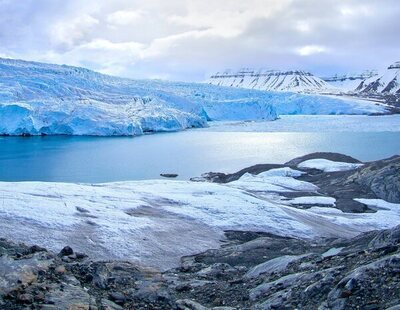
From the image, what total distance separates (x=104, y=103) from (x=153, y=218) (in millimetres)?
52288

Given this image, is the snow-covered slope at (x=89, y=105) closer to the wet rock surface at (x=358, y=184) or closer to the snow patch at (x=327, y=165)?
the snow patch at (x=327, y=165)

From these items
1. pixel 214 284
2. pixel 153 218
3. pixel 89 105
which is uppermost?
pixel 89 105

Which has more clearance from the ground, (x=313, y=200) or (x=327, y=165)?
(x=327, y=165)

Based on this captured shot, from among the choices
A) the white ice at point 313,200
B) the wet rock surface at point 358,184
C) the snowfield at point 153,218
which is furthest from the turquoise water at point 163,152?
the snowfield at point 153,218

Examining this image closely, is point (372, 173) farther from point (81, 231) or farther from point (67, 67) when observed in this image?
point (67, 67)

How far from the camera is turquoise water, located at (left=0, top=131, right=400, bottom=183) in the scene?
3812 centimetres

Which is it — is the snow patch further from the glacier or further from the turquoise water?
the glacier

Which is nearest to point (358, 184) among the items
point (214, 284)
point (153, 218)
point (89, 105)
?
point (153, 218)

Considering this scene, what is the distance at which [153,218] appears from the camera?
56.5 feet

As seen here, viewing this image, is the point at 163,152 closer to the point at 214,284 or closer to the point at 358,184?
the point at 358,184

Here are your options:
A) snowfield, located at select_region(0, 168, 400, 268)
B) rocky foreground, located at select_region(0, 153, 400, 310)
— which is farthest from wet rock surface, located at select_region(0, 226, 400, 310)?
snowfield, located at select_region(0, 168, 400, 268)

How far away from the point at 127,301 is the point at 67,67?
240ft

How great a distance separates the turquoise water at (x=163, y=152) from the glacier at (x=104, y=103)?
234cm

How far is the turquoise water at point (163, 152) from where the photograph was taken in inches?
1501
